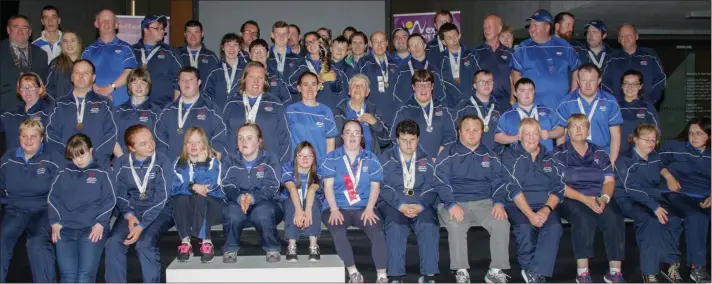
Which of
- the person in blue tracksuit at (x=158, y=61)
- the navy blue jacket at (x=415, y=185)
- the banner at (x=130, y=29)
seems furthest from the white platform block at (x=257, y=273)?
the banner at (x=130, y=29)

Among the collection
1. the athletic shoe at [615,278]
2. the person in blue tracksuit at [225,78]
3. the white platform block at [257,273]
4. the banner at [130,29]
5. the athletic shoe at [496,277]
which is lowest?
the athletic shoe at [615,278]

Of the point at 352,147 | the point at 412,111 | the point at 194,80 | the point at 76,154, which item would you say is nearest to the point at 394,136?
the point at 412,111

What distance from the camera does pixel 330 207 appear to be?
6.11 metres

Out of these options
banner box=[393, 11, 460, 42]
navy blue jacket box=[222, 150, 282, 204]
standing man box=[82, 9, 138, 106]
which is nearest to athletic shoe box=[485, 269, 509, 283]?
navy blue jacket box=[222, 150, 282, 204]

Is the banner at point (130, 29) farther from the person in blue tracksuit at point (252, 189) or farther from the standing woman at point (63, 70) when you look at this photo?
the person in blue tracksuit at point (252, 189)

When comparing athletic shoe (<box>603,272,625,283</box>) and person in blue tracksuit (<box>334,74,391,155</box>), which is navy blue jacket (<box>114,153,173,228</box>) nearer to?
person in blue tracksuit (<box>334,74,391,155</box>)

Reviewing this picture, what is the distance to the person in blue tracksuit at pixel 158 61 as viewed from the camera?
25.0 feet

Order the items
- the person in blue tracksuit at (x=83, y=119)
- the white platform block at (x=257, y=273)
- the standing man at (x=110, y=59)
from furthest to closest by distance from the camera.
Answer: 1. the standing man at (x=110, y=59)
2. the person in blue tracksuit at (x=83, y=119)
3. the white platform block at (x=257, y=273)

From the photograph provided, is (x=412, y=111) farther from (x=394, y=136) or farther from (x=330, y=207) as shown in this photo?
(x=330, y=207)

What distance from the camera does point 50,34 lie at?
7.67 meters

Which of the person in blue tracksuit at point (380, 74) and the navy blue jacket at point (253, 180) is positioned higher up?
the person in blue tracksuit at point (380, 74)

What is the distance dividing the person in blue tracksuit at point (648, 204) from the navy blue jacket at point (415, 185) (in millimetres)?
1698

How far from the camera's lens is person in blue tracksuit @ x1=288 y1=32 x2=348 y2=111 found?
24.8 feet

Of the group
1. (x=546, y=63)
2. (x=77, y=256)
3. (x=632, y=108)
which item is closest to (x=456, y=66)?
(x=546, y=63)
